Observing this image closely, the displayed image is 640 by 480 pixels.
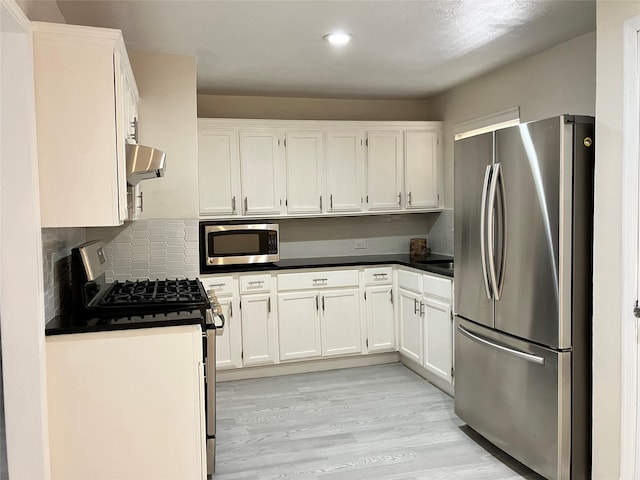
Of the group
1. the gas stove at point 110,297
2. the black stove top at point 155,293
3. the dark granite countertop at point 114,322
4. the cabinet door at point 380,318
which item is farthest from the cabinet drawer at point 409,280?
the dark granite countertop at point 114,322

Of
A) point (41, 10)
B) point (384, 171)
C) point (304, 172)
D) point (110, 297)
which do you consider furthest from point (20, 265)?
point (384, 171)

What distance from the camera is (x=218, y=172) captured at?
15.0ft

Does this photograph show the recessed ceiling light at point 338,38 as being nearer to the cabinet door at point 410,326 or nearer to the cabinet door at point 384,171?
the cabinet door at point 384,171

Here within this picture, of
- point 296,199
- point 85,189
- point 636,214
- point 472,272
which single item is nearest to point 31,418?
point 85,189

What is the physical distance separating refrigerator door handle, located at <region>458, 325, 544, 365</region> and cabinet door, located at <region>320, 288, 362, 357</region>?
4.83ft

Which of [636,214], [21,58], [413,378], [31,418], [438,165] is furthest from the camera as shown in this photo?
[438,165]

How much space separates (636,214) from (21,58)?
2479 millimetres

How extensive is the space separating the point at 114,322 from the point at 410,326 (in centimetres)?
278

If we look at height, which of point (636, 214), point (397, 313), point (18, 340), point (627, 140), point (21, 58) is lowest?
point (397, 313)

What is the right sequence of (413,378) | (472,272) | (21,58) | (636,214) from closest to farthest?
(21,58) < (636,214) < (472,272) < (413,378)

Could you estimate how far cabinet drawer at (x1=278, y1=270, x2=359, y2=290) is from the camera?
15.0 ft

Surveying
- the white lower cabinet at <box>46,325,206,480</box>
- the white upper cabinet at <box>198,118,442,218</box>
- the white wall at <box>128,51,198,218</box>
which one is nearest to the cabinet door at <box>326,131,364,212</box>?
the white upper cabinet at <box>198,118,442,218</box>

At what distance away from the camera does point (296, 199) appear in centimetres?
480

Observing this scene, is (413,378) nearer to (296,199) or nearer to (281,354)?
(281,354)
